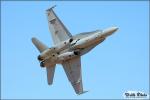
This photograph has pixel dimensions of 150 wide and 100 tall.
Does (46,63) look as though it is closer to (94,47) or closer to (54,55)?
(54,55)

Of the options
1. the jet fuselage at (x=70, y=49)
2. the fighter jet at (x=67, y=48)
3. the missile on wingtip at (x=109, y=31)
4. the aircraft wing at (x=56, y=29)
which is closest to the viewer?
the missile on wingtip at (x=109, y=31)

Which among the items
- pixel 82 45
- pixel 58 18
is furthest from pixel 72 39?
pixel 58 18

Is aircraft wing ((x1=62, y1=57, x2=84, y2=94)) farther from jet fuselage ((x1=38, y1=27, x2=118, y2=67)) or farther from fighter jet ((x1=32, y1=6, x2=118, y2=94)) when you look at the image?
jet fuselage ((x1=38, y1=27, x2=118, y2=67))

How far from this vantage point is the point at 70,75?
344 ft

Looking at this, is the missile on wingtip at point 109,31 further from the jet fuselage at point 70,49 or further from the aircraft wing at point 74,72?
the aircraft wing at point 74,72

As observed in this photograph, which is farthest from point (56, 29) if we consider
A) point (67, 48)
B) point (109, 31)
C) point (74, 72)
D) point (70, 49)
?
point (109, 31)

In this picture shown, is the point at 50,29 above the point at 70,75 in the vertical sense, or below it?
above

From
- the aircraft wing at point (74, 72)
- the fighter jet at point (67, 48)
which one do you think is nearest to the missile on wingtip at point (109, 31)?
the fighter jet at point (67, 48)

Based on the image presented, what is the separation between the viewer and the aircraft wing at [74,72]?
338 ft

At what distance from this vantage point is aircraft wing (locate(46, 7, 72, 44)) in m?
103

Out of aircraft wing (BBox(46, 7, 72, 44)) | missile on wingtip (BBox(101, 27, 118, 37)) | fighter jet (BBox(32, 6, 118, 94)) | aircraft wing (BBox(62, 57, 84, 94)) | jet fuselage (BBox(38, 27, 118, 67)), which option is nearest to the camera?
missile on wingtip (BBox(101, 27, 118, 37))

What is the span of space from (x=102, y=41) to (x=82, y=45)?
376 centimetres

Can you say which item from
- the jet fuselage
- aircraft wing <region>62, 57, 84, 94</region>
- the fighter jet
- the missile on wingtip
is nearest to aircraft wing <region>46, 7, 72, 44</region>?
the fighter jet

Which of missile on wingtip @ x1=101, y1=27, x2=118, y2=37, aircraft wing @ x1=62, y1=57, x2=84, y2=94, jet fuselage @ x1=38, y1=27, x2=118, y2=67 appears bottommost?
aircraft wing @ x1=62, y1=57, x2=84, y2=94
